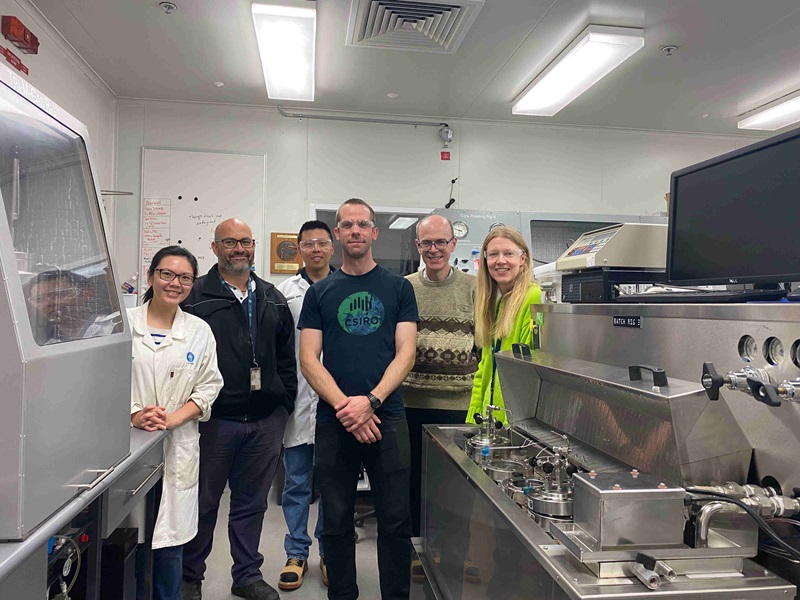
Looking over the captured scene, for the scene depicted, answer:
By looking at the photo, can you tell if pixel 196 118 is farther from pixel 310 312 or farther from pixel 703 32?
pixel 703 32

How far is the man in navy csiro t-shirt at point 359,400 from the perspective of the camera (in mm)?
1934

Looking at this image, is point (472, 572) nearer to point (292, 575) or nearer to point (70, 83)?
point (292, 575)

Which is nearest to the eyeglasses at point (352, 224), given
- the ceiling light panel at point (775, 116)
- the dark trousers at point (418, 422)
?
the dark trousers at point (418, 422)

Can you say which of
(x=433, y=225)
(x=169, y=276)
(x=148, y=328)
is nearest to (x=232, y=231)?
(x=169, y=276)

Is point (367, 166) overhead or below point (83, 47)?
below

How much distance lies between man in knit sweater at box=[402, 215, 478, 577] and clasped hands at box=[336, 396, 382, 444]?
394 millimetres

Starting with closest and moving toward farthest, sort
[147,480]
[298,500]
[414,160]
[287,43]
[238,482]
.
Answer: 1. [147,480]
2. [238,482]
3. [298,500]
4. [287,43]
5. [414,160]

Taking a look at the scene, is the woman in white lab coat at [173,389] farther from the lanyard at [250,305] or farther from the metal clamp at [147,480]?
the lanyard at [250,305]

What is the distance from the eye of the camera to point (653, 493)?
916 millimetres

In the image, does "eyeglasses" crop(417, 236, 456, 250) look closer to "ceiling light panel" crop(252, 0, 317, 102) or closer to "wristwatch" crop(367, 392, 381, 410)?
"wristwatch" crop(367, 392, 381, 410)

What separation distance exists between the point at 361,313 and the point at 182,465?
0.82 meters

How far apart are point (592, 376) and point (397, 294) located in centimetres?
98

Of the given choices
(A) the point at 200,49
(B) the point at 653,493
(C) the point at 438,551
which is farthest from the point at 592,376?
(A) the point at 200,49

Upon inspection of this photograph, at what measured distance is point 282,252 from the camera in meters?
4.09
